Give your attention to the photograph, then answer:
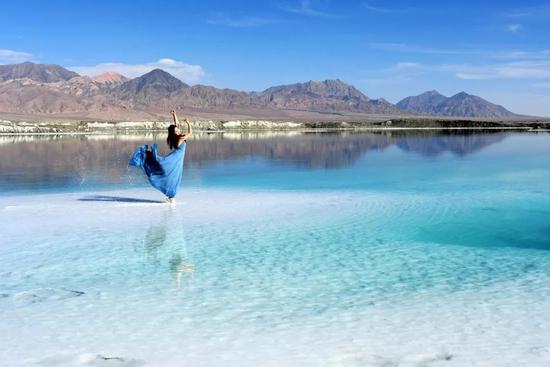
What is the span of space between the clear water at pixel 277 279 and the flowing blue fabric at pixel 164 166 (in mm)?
446

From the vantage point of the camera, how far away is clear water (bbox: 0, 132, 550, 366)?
4902mm

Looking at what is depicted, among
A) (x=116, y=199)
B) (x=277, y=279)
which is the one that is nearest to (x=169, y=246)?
(x=277, y=279)

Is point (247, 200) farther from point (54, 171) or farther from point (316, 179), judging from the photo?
point (54, 171)

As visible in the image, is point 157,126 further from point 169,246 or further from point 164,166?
point 169,246

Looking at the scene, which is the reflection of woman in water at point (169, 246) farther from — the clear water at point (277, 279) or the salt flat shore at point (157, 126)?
the salt flat shore at point (157, 126)

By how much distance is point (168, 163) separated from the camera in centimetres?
1244

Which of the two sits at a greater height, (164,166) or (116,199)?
(164,166)

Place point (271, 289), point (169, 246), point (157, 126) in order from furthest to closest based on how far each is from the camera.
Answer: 1. point (157, 126)
2. point (169, 246)
3. point (271, 289)

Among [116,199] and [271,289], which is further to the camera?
[116,199]

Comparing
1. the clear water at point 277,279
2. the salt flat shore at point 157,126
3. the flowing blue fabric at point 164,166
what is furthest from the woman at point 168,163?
the salt flat shore at point 157,126

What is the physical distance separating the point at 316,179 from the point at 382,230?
27.4 ft

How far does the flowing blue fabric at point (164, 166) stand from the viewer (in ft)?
40.8

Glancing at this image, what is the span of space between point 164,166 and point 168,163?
0.33 feet

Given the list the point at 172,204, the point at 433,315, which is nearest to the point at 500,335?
the point at 433,315
